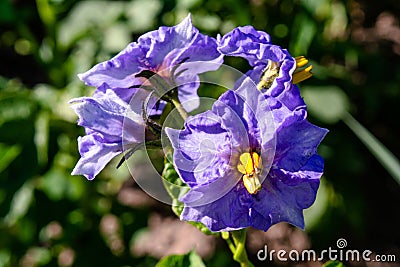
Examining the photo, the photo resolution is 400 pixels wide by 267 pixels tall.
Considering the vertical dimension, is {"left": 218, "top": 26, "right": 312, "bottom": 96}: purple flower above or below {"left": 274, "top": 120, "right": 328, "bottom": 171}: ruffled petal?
above

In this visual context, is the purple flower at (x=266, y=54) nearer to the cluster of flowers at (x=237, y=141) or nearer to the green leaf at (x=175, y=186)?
the cluster of flowers at (x=237, y=141)

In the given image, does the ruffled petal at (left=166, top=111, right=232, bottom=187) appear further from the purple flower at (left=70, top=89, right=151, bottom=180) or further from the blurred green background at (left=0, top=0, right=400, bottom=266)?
→ the blurred green background at (left=0, top=0, right=400, bottom=266)

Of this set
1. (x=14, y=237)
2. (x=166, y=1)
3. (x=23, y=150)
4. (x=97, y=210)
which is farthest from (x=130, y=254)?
(x=166, y=1)

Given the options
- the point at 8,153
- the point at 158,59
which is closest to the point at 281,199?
the point at 158,59

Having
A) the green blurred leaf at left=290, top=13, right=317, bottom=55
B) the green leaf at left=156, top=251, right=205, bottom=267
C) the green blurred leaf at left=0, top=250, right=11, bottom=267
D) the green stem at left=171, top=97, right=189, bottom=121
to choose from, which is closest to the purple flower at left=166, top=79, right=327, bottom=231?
the green stem at left=171, top=97, right=189, bottom=121

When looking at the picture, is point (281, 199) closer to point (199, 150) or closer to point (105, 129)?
point (199, 150)

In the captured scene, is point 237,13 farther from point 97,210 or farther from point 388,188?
point 388,188
